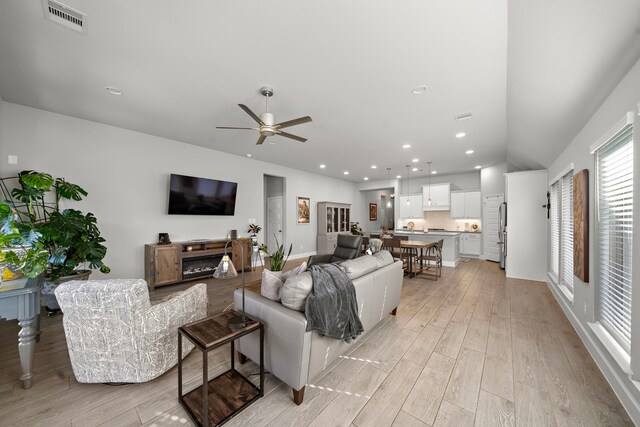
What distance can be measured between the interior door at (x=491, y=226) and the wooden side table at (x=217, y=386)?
7302 mm

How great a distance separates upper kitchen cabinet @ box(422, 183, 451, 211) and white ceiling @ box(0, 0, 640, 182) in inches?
155

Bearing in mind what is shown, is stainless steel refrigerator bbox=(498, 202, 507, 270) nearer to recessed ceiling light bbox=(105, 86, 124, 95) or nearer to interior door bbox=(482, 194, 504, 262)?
interior door bbox=(482, 194, 504, 262)

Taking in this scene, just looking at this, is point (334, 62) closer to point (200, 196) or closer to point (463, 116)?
point (463, 116)

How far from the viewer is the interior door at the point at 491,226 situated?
6670 mm

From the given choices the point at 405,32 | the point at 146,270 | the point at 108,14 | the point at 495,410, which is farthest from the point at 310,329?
the point at 146,270

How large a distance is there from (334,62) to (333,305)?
2203 millimetres

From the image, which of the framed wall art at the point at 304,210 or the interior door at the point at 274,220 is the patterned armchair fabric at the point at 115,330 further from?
the framed wall art at the point at 304,210

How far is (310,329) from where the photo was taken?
165cm

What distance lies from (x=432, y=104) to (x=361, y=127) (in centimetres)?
113

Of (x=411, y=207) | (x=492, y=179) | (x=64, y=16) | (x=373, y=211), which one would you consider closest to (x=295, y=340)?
(x=64, y=16)

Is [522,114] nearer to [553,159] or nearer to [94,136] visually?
[553,159]

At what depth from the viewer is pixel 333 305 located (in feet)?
5.97

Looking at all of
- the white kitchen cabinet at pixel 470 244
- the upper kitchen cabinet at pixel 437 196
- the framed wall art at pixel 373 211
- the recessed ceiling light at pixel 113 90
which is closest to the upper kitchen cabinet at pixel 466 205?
the upper kitchen cabinet at pixel 437 196

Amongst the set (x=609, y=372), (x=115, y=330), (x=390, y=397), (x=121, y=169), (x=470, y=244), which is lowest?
(x=390, y=397)
